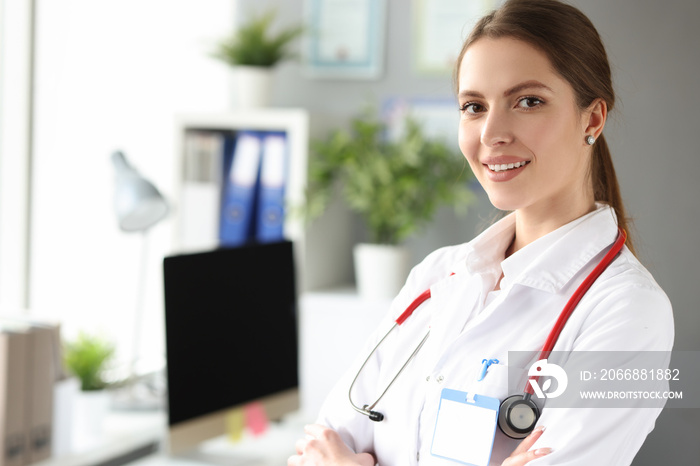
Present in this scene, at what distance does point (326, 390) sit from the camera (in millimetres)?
2523

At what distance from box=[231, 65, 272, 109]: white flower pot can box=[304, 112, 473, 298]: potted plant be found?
0.33 meters

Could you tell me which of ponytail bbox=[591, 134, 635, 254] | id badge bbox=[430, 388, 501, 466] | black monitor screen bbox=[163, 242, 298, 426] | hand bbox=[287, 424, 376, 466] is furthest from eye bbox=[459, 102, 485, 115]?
black monitor screen bbox=[163, 242, 298, 426]

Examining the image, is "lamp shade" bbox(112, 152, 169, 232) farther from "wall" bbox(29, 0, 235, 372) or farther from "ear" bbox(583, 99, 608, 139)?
"ear" bbox(583, 99, 608, 139)

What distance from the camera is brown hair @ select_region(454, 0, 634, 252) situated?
1173mm

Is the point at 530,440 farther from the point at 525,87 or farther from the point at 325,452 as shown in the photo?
the point at 525,87

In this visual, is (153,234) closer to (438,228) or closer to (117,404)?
(117,404)

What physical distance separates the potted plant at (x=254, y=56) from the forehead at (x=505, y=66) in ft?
4.91

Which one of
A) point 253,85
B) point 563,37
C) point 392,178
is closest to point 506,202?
point 563,37

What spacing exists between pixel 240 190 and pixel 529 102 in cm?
156

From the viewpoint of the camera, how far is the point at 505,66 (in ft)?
3.91

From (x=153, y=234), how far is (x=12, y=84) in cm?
85

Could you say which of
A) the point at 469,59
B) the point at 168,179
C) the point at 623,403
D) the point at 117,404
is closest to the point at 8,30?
the point at 168,179

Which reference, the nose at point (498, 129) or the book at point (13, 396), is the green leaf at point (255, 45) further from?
the nose at point (498, 129)

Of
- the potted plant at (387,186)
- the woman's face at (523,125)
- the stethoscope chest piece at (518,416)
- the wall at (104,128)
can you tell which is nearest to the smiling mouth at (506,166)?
the woman's face at (523,125)
